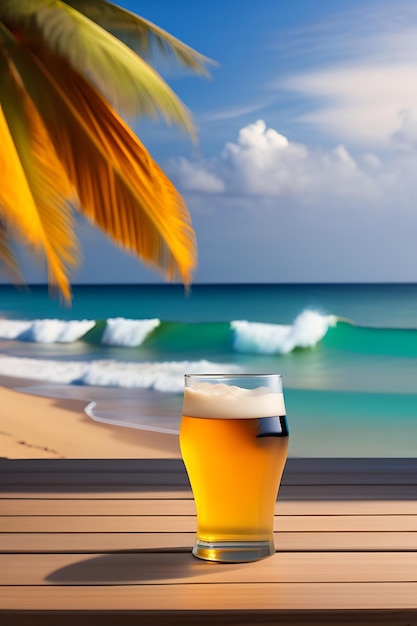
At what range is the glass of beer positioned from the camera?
0.72 meters

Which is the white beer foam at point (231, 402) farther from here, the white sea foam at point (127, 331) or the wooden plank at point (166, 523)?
the white sea foam at point (127, 331)

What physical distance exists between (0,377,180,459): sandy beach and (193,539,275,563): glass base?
4492 millimetres

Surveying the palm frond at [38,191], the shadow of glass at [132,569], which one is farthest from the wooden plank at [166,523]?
the palm frond at [38,191]

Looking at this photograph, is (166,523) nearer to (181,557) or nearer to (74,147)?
(181,557)

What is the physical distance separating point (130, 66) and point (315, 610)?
2.27m

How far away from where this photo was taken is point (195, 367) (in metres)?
11.0

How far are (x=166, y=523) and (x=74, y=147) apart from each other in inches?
72.6

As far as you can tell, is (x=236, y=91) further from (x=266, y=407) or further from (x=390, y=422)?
(x=266, y=407)

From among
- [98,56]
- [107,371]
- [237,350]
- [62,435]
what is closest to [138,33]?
[98,56]

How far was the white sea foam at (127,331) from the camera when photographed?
12.6 meters

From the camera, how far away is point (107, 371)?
10562mm

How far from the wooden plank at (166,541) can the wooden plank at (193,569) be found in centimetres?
2

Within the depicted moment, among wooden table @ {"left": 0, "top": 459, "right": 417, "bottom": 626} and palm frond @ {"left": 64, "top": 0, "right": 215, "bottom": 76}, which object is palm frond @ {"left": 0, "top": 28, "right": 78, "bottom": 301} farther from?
wooden table @ {"left": 0, "top": 459, "right": 417, "bottom": 626}

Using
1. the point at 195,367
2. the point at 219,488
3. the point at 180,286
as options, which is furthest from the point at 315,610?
the point at 180,286
